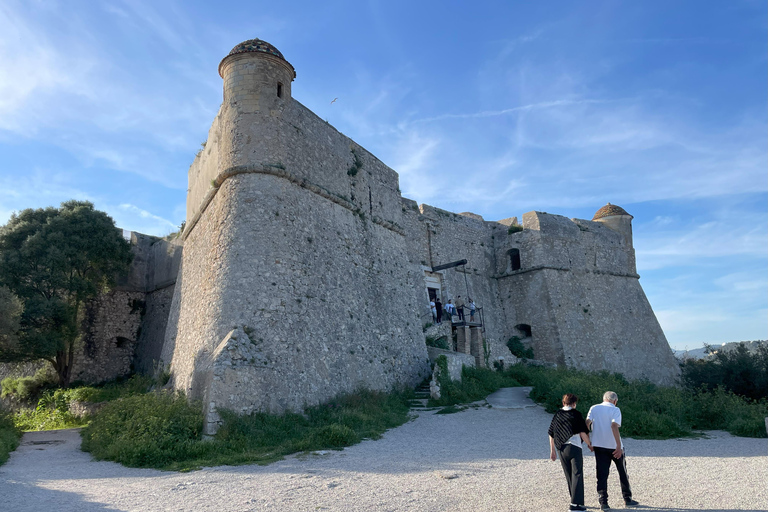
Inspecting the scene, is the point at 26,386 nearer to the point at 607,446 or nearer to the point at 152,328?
the point at 152,328

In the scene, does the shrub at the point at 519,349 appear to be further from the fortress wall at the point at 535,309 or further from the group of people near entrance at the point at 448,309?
the group of people near entrance at the point at 448,309

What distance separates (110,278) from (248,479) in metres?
13.8

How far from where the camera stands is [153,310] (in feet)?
63.3

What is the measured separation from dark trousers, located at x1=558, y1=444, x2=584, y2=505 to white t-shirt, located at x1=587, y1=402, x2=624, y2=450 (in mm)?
303

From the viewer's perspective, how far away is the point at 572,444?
5387 mm

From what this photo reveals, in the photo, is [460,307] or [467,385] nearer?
[467,385]

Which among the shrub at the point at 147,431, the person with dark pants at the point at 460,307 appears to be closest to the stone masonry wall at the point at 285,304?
the shrub at the point at 147,431

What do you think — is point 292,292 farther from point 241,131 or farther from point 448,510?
point 448,510

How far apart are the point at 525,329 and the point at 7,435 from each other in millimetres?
20456

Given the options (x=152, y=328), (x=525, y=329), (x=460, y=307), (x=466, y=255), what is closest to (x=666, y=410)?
Answer: (x=460, y=307)

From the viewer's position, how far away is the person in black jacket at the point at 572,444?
5281 millimetres

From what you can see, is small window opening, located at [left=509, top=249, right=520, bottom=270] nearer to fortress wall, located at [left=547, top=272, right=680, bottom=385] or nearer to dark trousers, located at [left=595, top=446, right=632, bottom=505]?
fortress wall, located at [left=547, top=272, right=680, bottom=385]

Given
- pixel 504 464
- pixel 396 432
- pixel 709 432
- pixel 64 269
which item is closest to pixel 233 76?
pixel 64 269

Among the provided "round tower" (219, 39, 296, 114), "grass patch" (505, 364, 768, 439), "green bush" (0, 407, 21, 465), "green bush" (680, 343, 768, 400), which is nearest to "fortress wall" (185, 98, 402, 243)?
"round tower" (219, 39, 296, 114)
